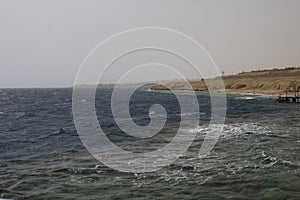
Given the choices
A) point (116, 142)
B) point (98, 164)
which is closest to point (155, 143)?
point (116, 142)

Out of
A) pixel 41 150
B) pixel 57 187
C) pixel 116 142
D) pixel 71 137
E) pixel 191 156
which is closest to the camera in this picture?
pixel 57 187

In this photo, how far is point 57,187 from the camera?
18.0 m

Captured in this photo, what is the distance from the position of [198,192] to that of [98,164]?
8.14 m

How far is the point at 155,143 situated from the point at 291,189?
1577 centimetres

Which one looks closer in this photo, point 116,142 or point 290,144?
point 290,144

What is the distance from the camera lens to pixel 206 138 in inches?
1286

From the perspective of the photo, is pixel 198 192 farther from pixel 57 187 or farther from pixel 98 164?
pixel 98 164

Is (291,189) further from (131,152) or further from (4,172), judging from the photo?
(4,172)

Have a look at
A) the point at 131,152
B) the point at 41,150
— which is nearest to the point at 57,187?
the point at 131,152

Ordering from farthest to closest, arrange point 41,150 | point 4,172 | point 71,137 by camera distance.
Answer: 1. point 71,137
2. point 41,150
3. point 4,172

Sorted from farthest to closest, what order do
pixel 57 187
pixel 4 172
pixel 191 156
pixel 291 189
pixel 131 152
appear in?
pixel 131 152 < pixel 191 156 < pixel 4 172 < pixel 57 187 < pixel 291 189

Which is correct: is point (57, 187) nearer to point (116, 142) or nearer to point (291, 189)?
point (291, 189)

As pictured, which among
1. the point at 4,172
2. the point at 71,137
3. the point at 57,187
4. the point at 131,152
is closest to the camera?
the point at 57,187

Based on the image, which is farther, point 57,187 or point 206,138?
point 206,138
